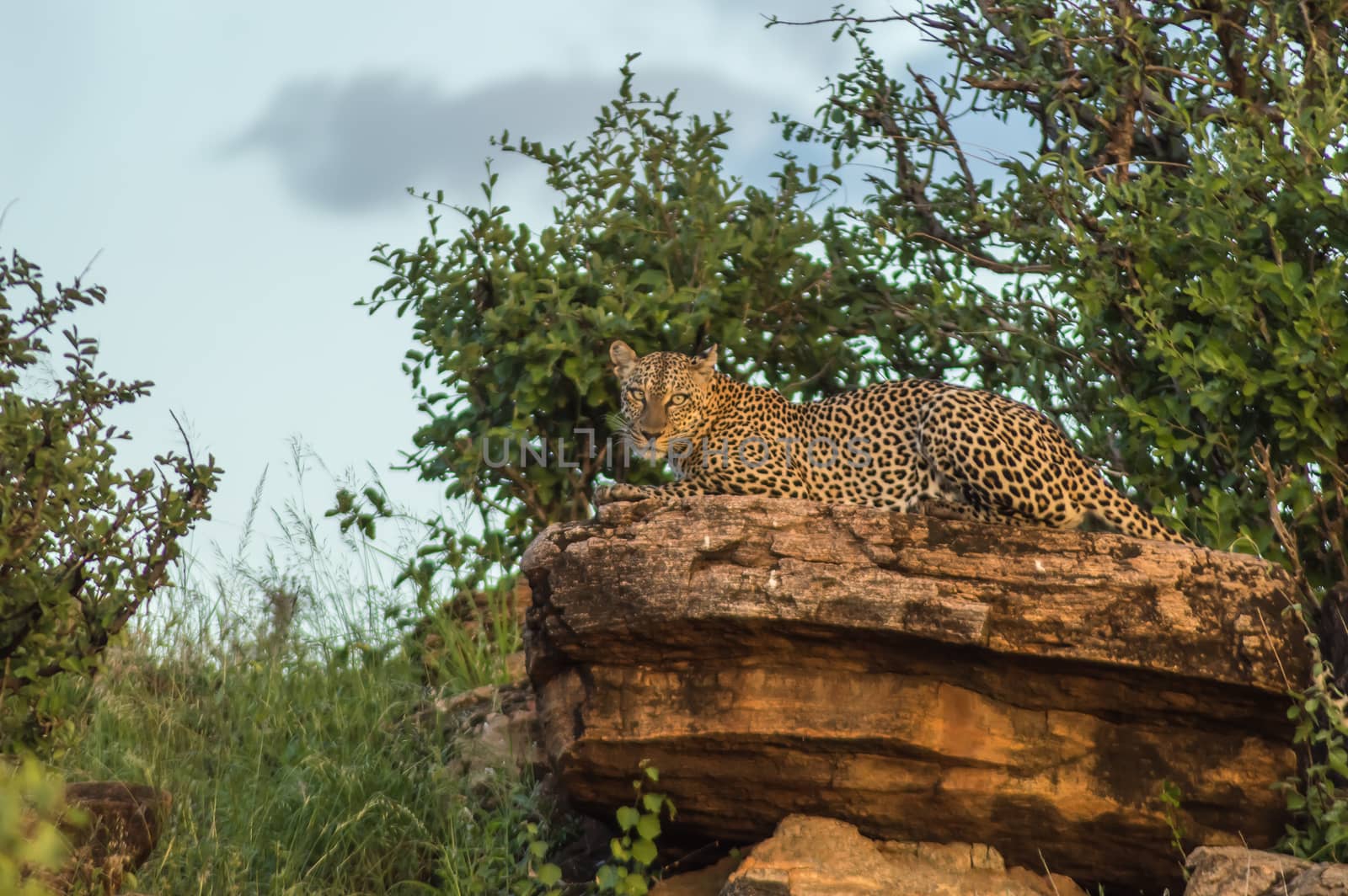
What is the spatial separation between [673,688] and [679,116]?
16.8ft

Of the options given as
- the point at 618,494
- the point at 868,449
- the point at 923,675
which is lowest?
the point at 923,675

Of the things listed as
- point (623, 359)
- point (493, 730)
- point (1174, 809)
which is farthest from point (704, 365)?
point (1174, 809)

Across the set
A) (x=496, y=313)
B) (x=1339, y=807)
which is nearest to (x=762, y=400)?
(x=496, y=313)

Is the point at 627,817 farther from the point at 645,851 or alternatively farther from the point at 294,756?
the point at 294,756

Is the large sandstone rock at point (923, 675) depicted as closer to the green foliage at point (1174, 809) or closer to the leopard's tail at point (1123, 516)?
the green foliage at point (1174, 809)

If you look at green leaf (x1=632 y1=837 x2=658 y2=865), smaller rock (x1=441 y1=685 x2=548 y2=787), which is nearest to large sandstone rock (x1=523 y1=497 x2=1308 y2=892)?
green leaf (x1=632 y1=837 x2=658 y2=865)

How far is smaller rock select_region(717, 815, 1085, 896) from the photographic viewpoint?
670cm

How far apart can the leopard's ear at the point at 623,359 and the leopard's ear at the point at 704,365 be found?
0.40 m

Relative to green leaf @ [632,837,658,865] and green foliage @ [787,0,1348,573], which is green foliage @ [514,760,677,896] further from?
green foliage @ [787,0,1348,573]

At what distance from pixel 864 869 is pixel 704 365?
3.44 meters

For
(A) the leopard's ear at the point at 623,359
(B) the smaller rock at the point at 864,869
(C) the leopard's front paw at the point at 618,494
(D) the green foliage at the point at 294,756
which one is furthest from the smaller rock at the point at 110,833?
(A) the leopard's ear at the point at 623,359

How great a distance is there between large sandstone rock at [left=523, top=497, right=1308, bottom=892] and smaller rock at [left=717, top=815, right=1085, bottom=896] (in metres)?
0.09

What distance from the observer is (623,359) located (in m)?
9.25

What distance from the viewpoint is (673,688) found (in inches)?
278
